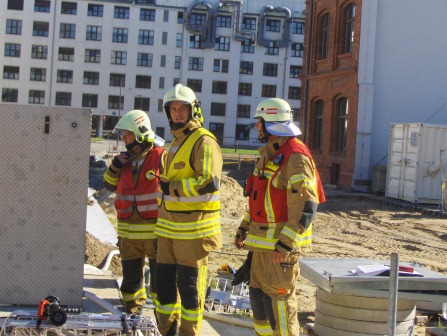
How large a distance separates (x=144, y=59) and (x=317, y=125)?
44.2 m

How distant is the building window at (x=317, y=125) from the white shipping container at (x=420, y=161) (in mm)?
7570

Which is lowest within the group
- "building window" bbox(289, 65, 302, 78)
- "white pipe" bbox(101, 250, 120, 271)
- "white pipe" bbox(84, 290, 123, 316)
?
"white pipe" bbox(101, 250, 120, 271)

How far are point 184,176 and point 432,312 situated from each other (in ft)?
12.5

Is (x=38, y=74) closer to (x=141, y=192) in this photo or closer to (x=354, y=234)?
(x=354, y=234)

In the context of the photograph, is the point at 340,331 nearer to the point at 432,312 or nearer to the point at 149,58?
the point at 432,312

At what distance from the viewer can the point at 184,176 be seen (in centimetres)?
589

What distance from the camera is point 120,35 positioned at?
72.7m

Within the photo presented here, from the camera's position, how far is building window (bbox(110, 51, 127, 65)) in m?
72.6

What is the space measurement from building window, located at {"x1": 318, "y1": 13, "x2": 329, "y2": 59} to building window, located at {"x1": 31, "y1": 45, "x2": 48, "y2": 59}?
4742 centimetres

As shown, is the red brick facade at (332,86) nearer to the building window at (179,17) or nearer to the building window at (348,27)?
the building window at (348,27)

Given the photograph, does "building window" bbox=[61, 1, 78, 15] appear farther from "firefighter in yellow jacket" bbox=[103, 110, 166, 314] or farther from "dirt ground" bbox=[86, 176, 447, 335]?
"firefighter in yellow jacket" bbox=[103, 110, 166, 314]

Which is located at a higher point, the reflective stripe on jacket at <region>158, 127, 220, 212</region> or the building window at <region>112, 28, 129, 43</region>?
the building window at <region>112, 28, 129, 43</region>

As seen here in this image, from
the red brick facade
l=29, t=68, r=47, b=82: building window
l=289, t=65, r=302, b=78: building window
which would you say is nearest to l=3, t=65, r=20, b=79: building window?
l=29, t=68, r=47, b=82: building window

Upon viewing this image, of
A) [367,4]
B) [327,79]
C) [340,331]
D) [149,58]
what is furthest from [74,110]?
[149,58]
